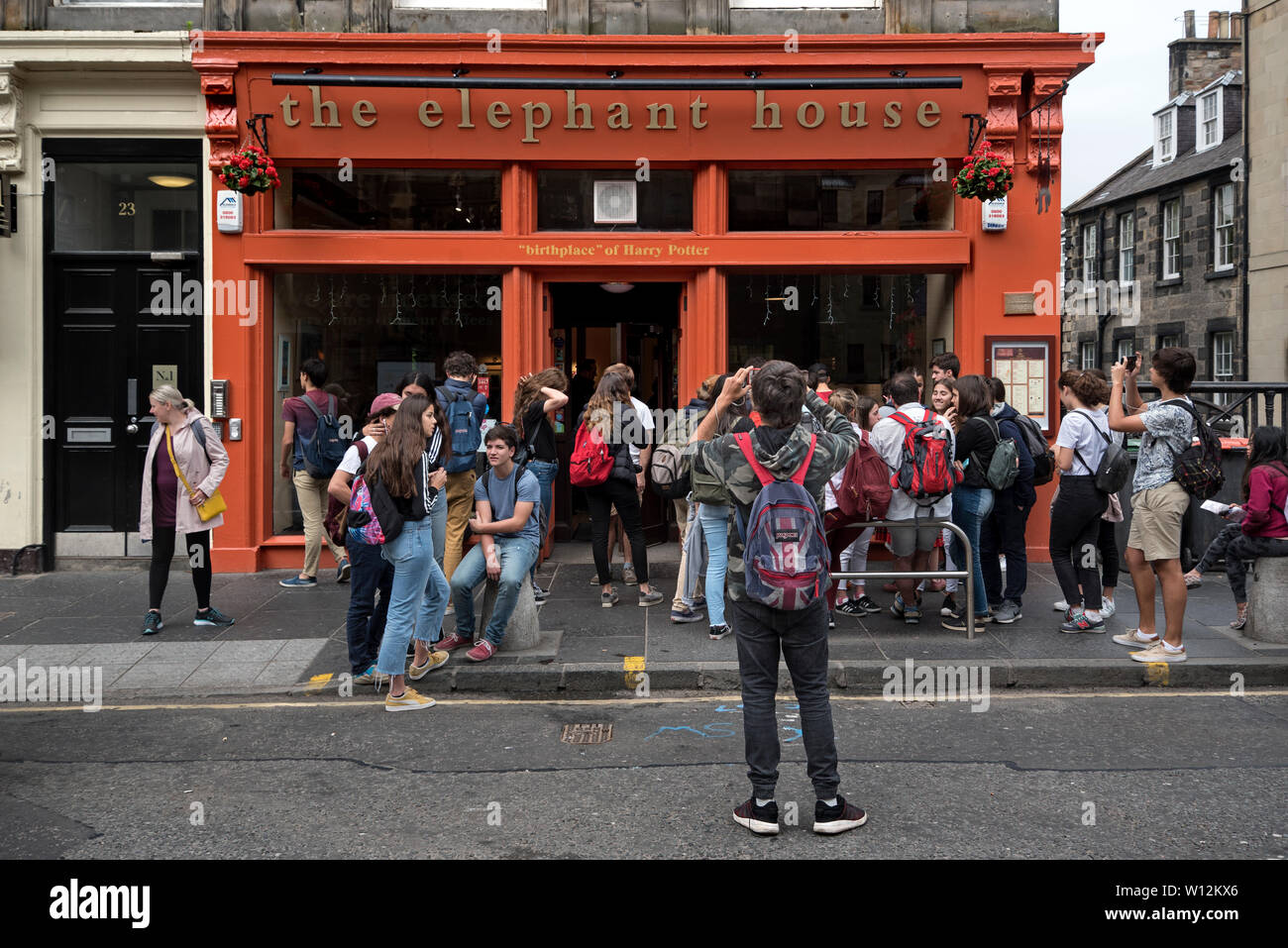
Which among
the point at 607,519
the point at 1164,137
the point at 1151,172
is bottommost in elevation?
the point at 607,519

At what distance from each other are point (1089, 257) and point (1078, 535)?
3348 centimetres

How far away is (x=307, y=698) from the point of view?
711 centimetres

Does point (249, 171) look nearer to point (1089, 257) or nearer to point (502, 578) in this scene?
point (502, 578)

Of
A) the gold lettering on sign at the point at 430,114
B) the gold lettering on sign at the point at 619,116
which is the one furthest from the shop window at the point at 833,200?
the gold lettering on sign at the point at 430,114

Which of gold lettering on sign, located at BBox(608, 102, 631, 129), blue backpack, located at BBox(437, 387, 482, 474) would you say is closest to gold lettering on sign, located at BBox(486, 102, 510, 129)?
gold lettering on sign, located at BBox(608, 102, 631, 129)

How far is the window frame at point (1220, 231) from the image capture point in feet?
94.1

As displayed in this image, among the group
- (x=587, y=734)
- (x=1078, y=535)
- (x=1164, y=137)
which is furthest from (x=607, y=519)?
(x=1164, y=137)

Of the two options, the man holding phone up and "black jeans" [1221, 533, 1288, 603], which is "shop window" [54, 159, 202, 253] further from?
"black jeans" [1221, 533, 1288, 603]

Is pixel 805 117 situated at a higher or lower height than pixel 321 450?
higher

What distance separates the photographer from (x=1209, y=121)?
104ft

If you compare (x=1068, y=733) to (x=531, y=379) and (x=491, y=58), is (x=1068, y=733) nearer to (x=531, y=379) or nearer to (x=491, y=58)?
(x=531, y=379)

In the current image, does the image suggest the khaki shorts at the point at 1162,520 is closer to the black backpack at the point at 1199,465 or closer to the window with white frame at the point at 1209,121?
the black backpack at the point at 1199,465

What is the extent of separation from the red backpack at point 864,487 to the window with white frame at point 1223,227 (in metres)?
25.1
